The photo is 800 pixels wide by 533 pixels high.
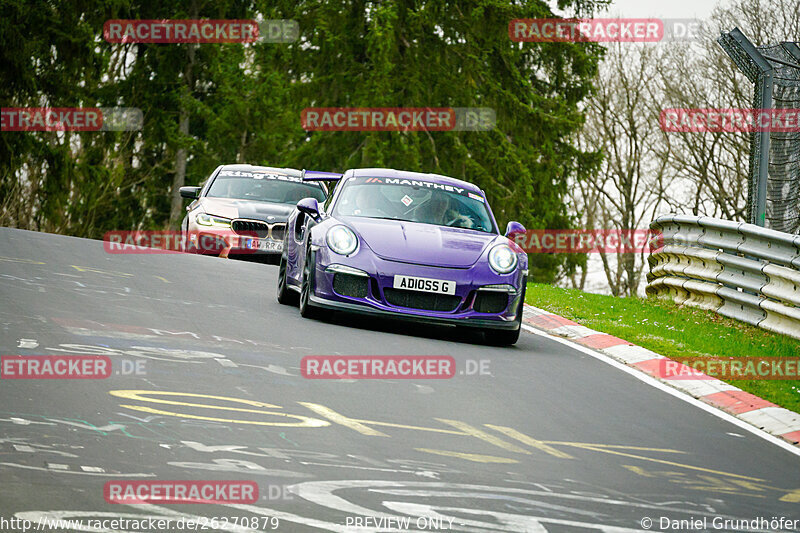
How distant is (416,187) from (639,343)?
104 inches

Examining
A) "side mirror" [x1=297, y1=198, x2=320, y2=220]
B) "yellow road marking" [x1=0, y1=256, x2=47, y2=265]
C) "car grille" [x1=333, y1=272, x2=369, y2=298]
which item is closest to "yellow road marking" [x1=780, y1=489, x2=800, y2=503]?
"car grille" [x1=333, y1=272, x2=369, y2=298]

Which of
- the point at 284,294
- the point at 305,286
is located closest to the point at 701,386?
the point at 305,286

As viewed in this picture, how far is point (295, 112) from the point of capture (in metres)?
36.8

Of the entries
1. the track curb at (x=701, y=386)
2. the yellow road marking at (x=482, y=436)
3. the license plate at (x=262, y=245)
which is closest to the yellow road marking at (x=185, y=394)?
the yellow road marking at (x=482, y=436)

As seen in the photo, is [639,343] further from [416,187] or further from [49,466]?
[49,466]

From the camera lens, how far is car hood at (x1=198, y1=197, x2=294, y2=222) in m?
16.1

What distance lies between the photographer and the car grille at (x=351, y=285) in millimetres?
9672

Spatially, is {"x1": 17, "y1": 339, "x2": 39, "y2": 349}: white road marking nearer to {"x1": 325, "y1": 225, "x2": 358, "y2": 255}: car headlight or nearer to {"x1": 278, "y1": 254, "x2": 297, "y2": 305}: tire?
{"x1": 325, "y1": 225, "x2": 358, "y2": 255}: car headlight

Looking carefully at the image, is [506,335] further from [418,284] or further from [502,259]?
[418,284]

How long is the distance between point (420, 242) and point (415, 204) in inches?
45.5

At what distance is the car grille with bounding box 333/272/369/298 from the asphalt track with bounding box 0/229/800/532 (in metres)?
0.32

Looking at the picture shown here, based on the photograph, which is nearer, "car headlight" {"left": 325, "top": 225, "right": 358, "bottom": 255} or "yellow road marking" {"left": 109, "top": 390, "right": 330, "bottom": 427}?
"yellow road marking" {"left": 109, "top": 390, "right": 330, "bottom": 427}

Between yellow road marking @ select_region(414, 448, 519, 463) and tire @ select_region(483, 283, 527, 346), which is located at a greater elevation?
tire @ select_region(483, 283, 527, 346)

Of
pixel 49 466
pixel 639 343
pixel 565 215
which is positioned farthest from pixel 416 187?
pixel 565 215
